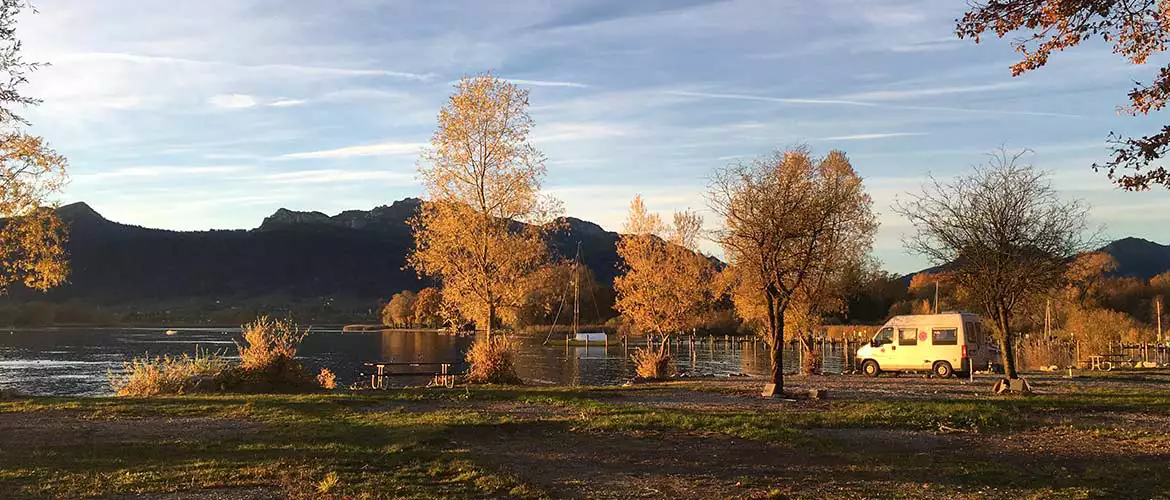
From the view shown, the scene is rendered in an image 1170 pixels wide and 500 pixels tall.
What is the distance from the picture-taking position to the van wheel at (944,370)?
28.4 m

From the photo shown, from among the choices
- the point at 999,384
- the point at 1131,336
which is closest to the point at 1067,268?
the point at 999,384

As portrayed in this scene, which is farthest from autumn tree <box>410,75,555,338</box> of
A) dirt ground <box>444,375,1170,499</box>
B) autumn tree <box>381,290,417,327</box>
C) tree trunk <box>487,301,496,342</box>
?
autumn tree <box>381,290,417,327</box>

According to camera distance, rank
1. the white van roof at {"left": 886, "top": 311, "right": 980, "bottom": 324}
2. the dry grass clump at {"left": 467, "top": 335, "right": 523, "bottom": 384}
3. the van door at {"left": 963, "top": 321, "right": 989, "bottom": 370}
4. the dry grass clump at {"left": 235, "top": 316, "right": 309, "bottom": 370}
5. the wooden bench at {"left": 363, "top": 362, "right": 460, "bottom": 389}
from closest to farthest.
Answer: the dry grass clump at {"left": 235, "top": 316, "right": 309, "bottom": 370} < the dry grass clump at {"left": 467, "top": 335, "right": 523, "bottom": 384} < the van door at {"left": 963, "top": 321, "right": 989, "bottom": 370} < the white van roof at {"left": 886, "top": 311, "right": 980, "bottom": 324} < the wooden bench at {"left": 363, "top": 362, "right": 460, "bottom": 389}

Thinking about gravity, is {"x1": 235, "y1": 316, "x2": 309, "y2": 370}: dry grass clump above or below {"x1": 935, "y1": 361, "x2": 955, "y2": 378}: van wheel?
above

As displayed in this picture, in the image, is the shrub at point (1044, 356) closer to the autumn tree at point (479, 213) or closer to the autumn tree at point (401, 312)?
the autumn tree at point (479, 213)

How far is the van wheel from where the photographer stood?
28.4 meters

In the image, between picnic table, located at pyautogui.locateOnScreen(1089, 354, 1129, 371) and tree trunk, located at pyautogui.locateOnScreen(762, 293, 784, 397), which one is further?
picnic table, located at pyautogui.locateOnScreen(1089, 354, 1129, 371)

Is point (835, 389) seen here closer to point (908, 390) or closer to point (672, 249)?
point (908, 390)

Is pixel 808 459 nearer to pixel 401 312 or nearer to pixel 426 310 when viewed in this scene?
pixel 426 310

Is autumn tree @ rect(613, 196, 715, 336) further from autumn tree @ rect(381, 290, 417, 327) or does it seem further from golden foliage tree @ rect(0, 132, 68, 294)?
autumn tree @ rect(381, 290, 417, 327)

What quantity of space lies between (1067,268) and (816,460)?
1755 centimetres

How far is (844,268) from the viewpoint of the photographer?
34531 mm

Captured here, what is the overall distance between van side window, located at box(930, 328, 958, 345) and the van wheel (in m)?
0.76

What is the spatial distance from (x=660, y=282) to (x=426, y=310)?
114 metres
